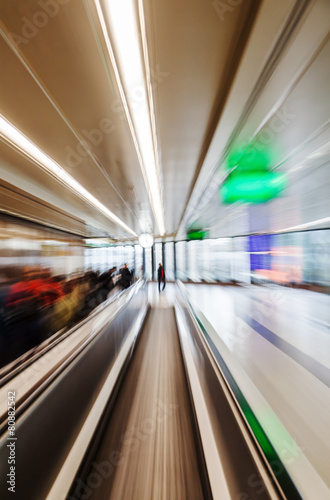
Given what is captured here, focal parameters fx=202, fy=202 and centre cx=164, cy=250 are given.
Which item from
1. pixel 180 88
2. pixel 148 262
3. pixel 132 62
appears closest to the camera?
pixel 132 62

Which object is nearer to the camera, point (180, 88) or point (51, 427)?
point (51, 427)

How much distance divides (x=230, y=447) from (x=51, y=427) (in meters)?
1.19

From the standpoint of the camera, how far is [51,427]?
4.40ft

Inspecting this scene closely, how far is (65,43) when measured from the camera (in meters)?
1.34

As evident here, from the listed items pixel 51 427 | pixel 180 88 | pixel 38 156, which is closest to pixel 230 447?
pixel 51 427

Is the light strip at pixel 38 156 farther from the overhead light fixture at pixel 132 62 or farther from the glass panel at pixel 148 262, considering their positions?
the glass panel at pixel 148 262

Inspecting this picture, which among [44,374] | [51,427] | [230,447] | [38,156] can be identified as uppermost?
[38,156]

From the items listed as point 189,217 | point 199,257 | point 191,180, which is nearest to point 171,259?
point 199,257

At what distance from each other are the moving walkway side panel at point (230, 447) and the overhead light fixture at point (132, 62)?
7.90ft

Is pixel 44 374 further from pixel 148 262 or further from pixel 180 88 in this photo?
pixel 148 262

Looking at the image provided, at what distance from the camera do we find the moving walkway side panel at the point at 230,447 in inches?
34.8

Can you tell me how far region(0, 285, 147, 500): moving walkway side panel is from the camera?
1055 mm

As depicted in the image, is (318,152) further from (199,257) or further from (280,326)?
(199,257)

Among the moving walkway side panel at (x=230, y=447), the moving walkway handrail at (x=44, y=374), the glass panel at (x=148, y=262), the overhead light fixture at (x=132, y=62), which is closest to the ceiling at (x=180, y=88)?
the overhead light fixture at (x=132, y=62)
